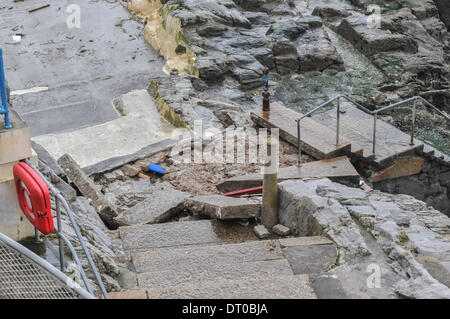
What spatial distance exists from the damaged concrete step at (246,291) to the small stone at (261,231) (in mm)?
1973

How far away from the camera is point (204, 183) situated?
31.4 feet

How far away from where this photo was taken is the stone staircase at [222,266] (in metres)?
5.14

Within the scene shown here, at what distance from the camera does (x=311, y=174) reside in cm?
932

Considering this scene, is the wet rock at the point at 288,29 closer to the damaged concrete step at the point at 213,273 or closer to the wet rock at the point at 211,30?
the wet rock at the point at 211,30

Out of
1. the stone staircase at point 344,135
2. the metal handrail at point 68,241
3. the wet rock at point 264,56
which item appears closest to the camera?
the metal handrail at point 68,241

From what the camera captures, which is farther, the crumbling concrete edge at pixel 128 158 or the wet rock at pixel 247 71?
the wet rock at pixel 247 71

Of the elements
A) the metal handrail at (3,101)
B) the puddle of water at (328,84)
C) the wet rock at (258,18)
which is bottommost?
the puddle of water at (328,84)

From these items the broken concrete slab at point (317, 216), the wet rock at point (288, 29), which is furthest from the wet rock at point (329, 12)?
the broken concrete slab at point (317, 216)

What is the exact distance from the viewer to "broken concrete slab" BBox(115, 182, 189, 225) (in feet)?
26.8

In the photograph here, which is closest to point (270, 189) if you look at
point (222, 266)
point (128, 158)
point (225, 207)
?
point (225, 207)

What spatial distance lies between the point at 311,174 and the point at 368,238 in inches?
133
